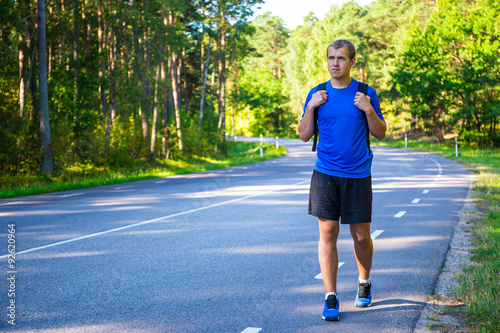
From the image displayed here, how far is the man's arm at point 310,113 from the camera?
452cm

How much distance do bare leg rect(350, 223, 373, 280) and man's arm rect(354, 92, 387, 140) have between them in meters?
0.83

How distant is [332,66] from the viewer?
4512 mm

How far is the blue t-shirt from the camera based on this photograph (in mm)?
4535

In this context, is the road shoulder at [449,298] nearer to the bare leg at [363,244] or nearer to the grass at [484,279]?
the grass at [484,279]

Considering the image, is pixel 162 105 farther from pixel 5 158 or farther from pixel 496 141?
pixel 496 141

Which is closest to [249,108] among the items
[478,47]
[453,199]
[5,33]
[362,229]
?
[478,47]

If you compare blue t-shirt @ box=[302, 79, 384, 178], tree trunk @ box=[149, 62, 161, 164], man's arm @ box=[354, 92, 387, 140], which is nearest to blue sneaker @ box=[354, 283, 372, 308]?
blue t-shirt @ box=[302, 79, 384, 178]

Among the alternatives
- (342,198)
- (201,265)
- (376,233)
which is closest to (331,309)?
(342,198)

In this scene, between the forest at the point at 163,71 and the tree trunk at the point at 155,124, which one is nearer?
the forest at the point at 163,71

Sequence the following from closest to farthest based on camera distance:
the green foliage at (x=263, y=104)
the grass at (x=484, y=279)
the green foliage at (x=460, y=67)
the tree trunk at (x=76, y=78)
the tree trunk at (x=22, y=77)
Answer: the grass at (x=484, y=279), the tree trunk at (x=22, y=77), the tree trunk at (x=76, y=78), the green foliage at (x=460, y=67), the green foliage at (x=263, y=104)

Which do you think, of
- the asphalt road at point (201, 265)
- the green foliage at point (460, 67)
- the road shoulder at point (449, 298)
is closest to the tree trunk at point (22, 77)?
the asphalt road at point (201, 265)

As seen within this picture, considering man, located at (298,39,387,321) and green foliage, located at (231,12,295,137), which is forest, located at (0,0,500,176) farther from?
green foliage, located at (231,12,295,137)

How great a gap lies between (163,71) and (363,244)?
30.7 meters

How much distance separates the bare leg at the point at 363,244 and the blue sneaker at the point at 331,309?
48 centimetres
